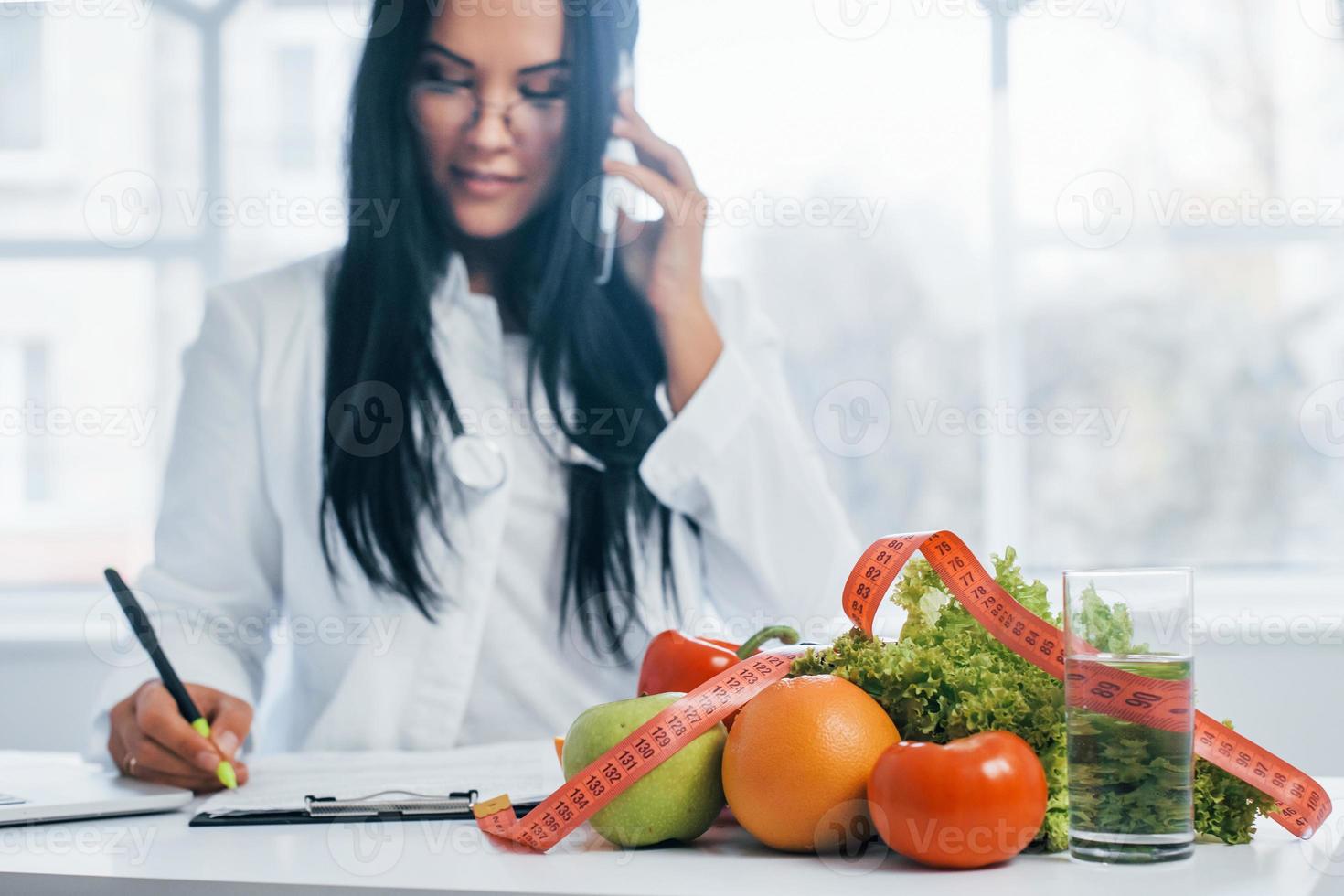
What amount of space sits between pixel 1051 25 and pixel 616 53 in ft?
3.63

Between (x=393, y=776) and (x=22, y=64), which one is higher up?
(x=22, y=64)

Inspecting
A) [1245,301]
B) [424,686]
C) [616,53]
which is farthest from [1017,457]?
[424,686]

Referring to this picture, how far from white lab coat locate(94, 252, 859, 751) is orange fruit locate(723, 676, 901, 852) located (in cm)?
142

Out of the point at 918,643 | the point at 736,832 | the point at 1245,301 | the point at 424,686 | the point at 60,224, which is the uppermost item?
the point at 60,224

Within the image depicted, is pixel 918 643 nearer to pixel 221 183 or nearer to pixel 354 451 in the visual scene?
pixel 354 451

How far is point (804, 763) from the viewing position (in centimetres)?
79

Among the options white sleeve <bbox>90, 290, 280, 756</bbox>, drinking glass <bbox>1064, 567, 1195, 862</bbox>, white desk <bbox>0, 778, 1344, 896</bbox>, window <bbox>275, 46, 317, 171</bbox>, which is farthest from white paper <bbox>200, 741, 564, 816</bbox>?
window <bbox>275, 46, 317, 171</bbox>

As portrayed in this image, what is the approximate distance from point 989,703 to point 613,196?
185 cm

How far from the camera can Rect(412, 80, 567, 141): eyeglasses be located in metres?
2.44

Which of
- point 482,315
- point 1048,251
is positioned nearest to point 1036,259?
point 1048,251

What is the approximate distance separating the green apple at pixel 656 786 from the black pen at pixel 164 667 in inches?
19.1

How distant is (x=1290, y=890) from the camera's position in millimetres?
720

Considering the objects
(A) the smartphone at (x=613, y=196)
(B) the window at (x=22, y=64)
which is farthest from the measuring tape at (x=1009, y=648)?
(B) the window at (x=22, y=64)

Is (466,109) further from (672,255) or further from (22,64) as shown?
(22,64)
